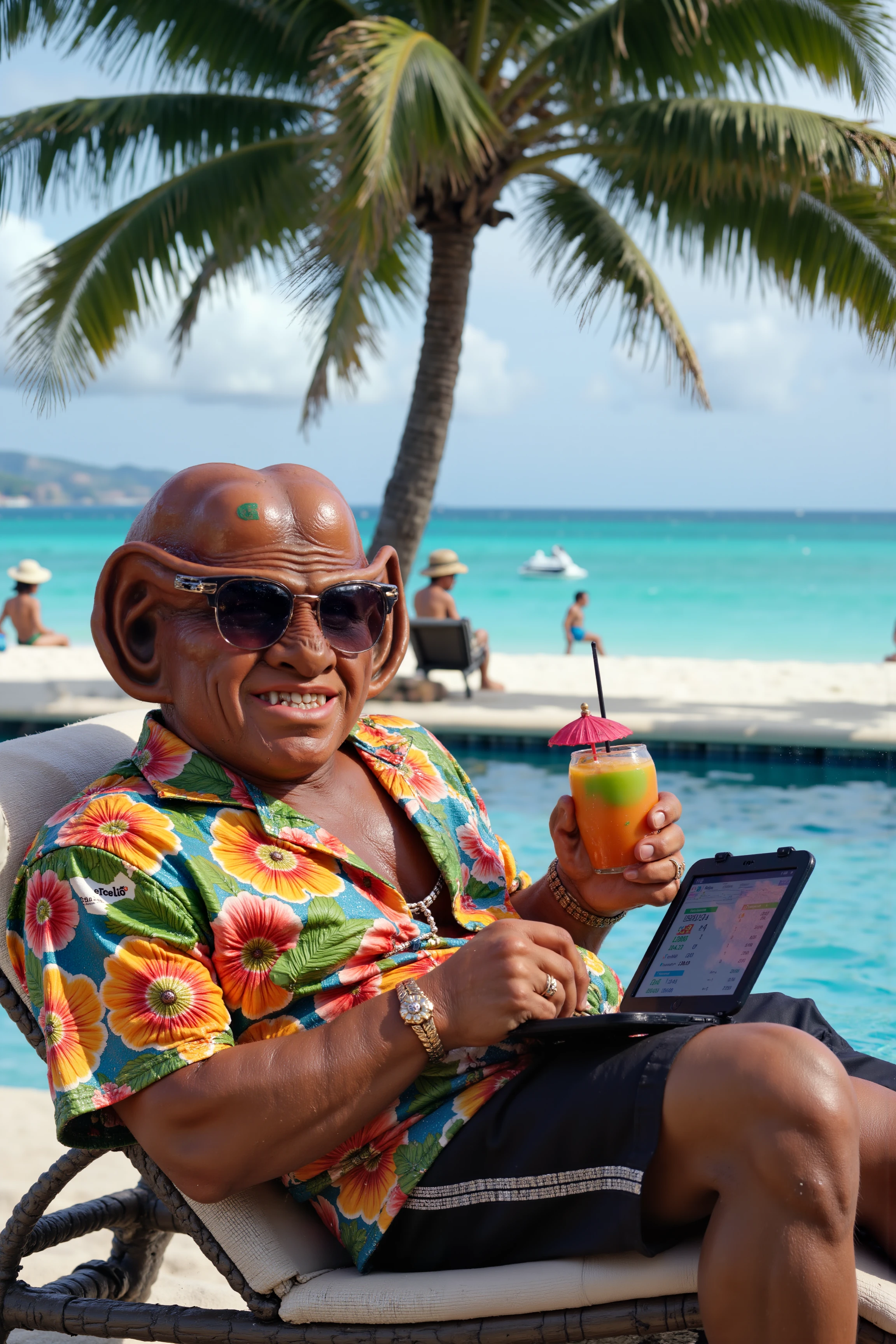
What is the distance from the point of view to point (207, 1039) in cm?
167

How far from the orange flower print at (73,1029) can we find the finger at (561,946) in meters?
0.56

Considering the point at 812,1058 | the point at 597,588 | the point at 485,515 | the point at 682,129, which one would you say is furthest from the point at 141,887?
the point at 485,515

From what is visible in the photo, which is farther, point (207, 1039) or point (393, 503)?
point (393, 503)

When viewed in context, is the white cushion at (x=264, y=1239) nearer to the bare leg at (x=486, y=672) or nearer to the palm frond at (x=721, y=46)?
the palm frond at (x=721, y=46)

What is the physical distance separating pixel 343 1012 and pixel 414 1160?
0.22 metres

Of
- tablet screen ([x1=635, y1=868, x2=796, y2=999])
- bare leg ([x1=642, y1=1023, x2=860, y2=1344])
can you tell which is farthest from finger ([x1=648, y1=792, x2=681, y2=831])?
bare leg ([x1=642, y1=1023, x2=860, y2=1344])

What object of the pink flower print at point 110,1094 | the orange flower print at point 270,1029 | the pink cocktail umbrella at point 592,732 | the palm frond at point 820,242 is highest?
the palm frond at point 820,242

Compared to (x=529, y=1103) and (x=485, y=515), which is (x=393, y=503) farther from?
(x=485, y=515)

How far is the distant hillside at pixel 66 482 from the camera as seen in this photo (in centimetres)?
11319

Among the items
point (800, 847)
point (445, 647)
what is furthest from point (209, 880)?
point (445, 647)

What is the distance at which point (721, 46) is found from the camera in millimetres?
8953

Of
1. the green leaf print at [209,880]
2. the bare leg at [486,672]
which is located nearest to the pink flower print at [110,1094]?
the green leaf print at [209,880]

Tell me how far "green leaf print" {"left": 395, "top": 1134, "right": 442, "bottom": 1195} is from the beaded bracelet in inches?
22.9

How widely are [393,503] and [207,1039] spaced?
357 inches
